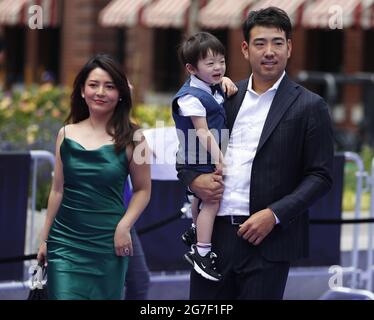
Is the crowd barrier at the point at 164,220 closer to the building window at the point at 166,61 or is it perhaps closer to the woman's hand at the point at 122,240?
the woman's hand at the point at 122,240

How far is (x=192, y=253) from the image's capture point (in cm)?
516

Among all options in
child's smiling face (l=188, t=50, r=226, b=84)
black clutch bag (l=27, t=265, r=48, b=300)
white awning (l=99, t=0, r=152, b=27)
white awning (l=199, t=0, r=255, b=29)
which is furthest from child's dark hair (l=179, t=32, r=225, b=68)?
white awning (l=99, t=0, r=152, b=27)

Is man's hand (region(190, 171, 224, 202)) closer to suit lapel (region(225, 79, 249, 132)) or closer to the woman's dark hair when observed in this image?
suit lapel (region(225, 79, 249, 132))

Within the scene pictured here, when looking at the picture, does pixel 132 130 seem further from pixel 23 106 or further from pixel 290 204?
pixel 23 106

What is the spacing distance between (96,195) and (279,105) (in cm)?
97

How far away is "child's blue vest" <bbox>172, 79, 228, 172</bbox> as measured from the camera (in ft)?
16.7

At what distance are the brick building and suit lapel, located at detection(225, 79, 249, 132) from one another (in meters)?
14.7

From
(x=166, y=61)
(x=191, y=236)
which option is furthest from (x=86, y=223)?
(x=166, y=61)

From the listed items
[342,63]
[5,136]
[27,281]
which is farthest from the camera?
[342,63]

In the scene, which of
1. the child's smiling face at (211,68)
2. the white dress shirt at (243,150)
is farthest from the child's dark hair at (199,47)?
the white dress shirt at (243,150)

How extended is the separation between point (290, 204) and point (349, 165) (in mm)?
8958

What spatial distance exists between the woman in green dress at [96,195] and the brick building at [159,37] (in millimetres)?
14551
